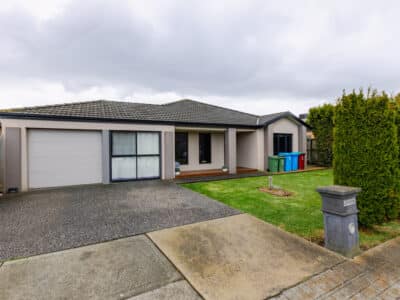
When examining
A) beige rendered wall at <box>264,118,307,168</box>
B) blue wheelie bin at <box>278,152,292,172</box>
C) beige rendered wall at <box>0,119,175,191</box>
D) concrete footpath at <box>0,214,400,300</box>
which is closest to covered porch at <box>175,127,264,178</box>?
beige rendered wall at <box>264,118,307,168</box>

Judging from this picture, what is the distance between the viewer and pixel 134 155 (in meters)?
9.36

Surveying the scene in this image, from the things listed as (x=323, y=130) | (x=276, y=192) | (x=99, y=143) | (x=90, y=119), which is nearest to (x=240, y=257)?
(x=276, y=192)

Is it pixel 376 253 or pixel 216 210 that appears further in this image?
pixel 216 210

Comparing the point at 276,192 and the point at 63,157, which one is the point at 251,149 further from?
the point at 63,157

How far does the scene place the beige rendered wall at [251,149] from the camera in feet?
42.3

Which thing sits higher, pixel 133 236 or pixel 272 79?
pixel 272 79

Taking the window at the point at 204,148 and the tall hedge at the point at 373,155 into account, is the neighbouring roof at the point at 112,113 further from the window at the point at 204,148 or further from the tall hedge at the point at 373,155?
the tall hedge at the point at 373,155

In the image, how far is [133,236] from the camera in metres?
3.83

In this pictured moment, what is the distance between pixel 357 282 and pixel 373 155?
2644 millimetres

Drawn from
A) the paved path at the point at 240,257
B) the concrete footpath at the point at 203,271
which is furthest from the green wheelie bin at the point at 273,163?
the concrete footpath at the point at 203,271

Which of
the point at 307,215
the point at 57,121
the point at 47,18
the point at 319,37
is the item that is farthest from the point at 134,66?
the point at 307,215

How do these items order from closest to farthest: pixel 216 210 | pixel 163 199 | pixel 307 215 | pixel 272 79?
pixel 307 215, pixel 216 210, pixel 163 199, pixel 272 79

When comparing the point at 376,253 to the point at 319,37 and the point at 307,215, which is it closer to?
the point at 307,215

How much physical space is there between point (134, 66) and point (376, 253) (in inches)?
518
